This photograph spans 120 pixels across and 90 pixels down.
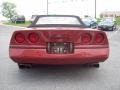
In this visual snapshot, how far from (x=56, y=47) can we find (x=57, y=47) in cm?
2

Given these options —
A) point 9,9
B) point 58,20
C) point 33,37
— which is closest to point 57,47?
point 33,37

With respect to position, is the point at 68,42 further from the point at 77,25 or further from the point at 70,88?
the point at 77,25

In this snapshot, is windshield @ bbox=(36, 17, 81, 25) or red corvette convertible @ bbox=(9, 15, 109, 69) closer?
red corvette convertible @ bbox=(9, 15, 109, 69)

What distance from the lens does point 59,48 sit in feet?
21.5

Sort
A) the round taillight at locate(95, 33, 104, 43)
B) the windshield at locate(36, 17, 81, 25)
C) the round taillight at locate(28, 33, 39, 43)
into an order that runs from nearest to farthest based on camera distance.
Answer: the round taillight at locate(28, 33, 39, 43) < the round taillight at locate(95, 33, 104, 43) < the windshield at locate(36, 17, 81, 25)

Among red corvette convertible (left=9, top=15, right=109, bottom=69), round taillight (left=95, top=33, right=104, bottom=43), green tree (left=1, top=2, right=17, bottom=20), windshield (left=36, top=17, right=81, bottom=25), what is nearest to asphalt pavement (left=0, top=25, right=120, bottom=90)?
red corvette convertible (left=9, top=15, right=109, bottom=69)

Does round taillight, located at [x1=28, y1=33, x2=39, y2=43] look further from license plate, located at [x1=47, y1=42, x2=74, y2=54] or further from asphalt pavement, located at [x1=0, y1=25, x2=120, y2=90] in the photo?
asphalt pavement, located at [x1=0, y1=25, x2=120, y2=90]

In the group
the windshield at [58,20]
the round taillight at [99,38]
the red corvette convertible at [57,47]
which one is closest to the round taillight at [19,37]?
the red corvette convertible at [57,47]

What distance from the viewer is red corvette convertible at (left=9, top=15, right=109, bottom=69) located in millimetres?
6469

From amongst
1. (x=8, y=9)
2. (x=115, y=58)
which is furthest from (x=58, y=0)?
(x=115, y=58)

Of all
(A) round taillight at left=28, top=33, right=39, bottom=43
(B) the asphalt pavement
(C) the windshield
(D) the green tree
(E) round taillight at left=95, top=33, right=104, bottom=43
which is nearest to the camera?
(B) the asphalt pavement

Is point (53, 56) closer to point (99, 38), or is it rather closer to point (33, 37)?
point (33, 37)

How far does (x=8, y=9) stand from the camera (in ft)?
376

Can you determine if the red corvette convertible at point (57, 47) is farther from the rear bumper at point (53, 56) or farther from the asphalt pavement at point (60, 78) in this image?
the asphalt pavement at point (60, 78)
